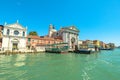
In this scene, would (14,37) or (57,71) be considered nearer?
(57,71)

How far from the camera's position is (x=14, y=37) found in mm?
36250

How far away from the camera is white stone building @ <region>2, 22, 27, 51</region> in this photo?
3438 cm

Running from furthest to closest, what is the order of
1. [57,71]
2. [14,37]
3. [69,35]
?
[69,35] → [14,37] → [57,71]

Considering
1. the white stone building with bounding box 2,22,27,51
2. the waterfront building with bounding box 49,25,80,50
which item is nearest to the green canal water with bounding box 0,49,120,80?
the white stone building with bounding box 2,22,27,51

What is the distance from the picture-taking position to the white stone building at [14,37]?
113 feet

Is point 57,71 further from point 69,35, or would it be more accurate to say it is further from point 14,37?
point 69,35

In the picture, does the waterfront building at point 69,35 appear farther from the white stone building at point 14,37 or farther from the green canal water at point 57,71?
the green canal water at point 57,71

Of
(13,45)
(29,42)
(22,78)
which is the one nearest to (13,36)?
(13,45)

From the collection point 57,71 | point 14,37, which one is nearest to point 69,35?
point 14,37

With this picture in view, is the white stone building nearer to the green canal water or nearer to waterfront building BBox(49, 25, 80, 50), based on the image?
the green canal water

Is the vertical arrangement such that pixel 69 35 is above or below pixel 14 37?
above

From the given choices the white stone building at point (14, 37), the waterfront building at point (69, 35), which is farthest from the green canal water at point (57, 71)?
the waterfront building at point (69, 35)

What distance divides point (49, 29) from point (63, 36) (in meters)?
15.6

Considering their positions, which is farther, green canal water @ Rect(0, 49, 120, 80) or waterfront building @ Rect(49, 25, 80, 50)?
waterfront building @ Rect(49, 25, 80, 50)
